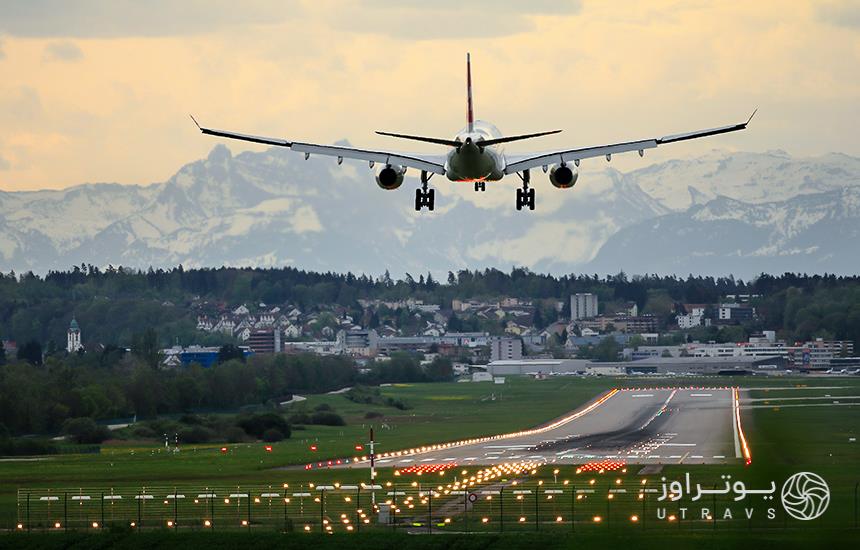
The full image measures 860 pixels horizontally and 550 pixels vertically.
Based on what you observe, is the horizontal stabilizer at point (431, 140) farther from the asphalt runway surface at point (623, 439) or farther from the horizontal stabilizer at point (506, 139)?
the asphalt runway surface at point (623, 439)

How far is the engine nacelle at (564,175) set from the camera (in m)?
73.7

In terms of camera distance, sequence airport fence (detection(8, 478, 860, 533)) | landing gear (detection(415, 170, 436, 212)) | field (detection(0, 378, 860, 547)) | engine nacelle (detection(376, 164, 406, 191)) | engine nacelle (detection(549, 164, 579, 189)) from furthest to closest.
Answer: landing gear (detection(415, 170, 436, 212)) → engine nacelle (detection(549, 164, 579, 189)) → engine nacelle (detection(376, 164, 406, 191)) → airport fence (detection(8, 478, 860, 533)) → field (detection(0, 378, 860, 547))

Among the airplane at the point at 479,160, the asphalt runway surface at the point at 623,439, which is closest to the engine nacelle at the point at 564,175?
the airplane at the point at 479,160

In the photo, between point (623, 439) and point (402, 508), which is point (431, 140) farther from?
point (623, 439)

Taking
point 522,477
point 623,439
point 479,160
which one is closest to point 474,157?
point 479,160

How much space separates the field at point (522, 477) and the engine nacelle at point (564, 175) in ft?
43.5

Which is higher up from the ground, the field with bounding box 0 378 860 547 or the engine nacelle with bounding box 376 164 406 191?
the engine nacelle with bounding box 376 164 406 191

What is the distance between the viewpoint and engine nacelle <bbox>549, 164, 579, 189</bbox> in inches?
2901

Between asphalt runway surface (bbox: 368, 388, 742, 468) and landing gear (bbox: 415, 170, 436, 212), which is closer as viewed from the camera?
landing gear (bbox: 415, 170, 436, 212)

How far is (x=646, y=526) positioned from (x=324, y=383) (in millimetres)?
122606

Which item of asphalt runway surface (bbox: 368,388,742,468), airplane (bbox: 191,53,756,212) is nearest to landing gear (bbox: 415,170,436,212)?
airplane (bbox: 191,53,756,212)

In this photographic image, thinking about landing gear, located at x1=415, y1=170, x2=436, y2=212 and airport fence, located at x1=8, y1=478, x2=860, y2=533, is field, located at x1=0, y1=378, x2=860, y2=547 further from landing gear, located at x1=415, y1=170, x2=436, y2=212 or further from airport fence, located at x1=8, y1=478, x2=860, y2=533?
landing gear, located at x1=415, y1=170, x2=436, y2=212

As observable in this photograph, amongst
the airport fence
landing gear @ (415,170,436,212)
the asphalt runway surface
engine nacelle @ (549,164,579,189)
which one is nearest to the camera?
the airport fence

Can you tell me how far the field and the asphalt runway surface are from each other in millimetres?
3093
